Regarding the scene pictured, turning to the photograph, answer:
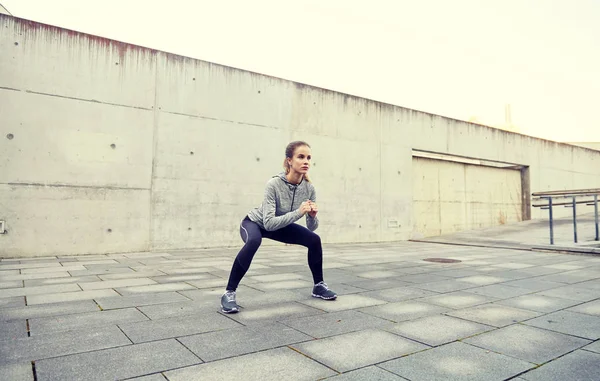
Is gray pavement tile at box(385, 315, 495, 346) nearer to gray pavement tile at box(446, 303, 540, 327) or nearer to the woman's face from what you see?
gray pavement tile at box(446, 303, 540, 327)

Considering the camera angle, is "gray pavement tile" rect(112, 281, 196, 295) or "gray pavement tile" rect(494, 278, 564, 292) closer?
"gray pavement tile" rect(112, 281, 196, 295)

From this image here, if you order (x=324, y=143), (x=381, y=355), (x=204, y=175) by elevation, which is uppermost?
(x=324, y=143)

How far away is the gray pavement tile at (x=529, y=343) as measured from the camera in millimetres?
2354

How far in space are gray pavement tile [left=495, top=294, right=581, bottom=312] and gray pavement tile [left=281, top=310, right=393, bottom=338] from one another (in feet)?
4.88

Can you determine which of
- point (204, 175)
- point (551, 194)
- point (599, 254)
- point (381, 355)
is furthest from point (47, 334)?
point (551, 194)

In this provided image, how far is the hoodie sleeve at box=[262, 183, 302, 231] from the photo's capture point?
132 inches

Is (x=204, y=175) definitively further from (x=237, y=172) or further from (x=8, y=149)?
(x=8, y=149)

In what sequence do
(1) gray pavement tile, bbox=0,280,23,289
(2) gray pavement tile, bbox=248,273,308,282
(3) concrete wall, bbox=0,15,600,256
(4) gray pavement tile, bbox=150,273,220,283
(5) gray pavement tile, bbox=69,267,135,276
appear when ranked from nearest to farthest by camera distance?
1. (1) gray pavement tile, bbox=0,280,23,289
2. (4) gray pavement tile, bbox=150,273,220,283
3. (2) gray pavement tile, bbox=248,273,308,282
4. (5) gray pavement tile, bbox=69,267,135,276
5. (3) concrete wall, bbox=0,15,600,256

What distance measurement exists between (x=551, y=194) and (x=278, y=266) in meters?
6.76

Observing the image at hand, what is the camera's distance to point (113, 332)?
8.91ft

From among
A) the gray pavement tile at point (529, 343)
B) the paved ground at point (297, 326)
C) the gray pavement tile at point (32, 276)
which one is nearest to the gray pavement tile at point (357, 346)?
the paved ground at point (297, 326)

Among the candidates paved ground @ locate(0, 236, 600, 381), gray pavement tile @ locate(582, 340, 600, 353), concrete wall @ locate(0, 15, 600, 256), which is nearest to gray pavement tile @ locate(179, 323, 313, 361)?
paved ground @ locate(0, 236, 600, 381)

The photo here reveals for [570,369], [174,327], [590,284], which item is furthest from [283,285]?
[590,284]

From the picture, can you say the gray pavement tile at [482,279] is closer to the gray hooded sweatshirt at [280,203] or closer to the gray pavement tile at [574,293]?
the gray pavement tile at [574,293]
